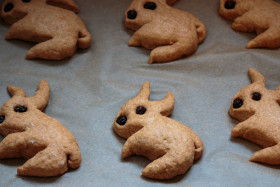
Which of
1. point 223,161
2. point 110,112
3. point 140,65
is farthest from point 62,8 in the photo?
point 223,161

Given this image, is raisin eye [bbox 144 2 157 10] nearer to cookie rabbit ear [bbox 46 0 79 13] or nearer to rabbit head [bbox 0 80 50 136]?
cookie rabbit ear [bbox 46 0 79 13]

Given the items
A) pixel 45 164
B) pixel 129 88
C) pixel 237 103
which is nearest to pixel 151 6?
pixel 129 88

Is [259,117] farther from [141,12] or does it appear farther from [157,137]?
[141,12]

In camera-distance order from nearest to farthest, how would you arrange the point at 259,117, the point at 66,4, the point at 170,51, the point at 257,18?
the point at 259,117 → the point at 170,51 → the point at 257,18 → the point at 66,4

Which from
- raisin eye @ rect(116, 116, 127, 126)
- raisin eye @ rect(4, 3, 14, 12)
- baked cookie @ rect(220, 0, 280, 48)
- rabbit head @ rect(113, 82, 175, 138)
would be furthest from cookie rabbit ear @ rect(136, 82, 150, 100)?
raisin eye @ rect(4, 3, 14, 12)

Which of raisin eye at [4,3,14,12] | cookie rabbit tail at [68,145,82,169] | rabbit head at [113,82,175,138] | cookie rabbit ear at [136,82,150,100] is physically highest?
raisin eye at [4,3,14,12]
